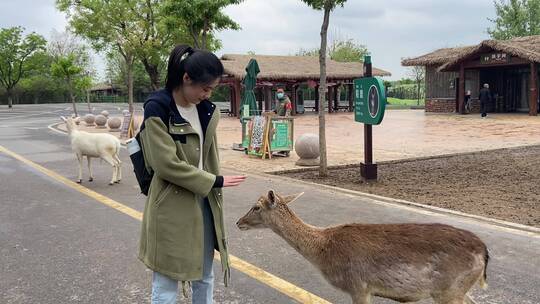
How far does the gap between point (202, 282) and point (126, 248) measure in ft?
9.47

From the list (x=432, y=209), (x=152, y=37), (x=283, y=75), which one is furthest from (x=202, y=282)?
(x=152, y=37)

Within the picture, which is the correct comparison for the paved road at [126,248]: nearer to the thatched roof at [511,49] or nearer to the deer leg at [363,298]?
the deer leg at [363,298]

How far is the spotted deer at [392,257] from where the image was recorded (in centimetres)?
310

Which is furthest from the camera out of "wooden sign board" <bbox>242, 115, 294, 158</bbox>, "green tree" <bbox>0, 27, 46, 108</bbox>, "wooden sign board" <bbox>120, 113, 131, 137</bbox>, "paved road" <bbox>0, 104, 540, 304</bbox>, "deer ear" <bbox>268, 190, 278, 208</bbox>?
"green tree" <bbox>0, 27, 46, 108</bbox>

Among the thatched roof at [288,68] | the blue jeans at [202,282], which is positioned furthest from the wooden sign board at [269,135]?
the thatched roof at [288,68]

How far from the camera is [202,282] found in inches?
120

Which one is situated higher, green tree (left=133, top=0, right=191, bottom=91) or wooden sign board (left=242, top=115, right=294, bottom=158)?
green tree (left=133, top=0, right=191, bottom=91)

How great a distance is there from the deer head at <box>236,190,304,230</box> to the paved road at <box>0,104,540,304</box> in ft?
3.00

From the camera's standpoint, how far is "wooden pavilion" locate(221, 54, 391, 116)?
112 ft

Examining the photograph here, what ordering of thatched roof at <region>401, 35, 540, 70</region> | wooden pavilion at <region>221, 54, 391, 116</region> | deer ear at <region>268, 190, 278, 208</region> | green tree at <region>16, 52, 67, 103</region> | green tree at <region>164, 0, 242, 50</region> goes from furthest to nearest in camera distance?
green tree at <region>16, 52, 67, 103</region> < wooden pavilion at <region>221, 54, 391, 116</region> < thatched roof at <region>401, 35, 540, 70</region> < green tree at <region>164, 0, 242, 50</region> < deer ear at <region>268, 190, 278, 208</region>

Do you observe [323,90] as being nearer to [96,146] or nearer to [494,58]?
[96,146]

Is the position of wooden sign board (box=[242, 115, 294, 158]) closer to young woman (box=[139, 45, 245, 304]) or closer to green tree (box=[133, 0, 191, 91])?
young woman (box=[139, 45, 245, 304])

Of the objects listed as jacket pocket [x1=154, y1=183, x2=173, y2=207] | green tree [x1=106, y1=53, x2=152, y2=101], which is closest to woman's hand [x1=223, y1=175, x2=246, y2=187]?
jacket pocket [x1=154, y1=183, x2=173, y2=207]

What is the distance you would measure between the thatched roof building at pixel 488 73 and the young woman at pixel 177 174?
27.0m
